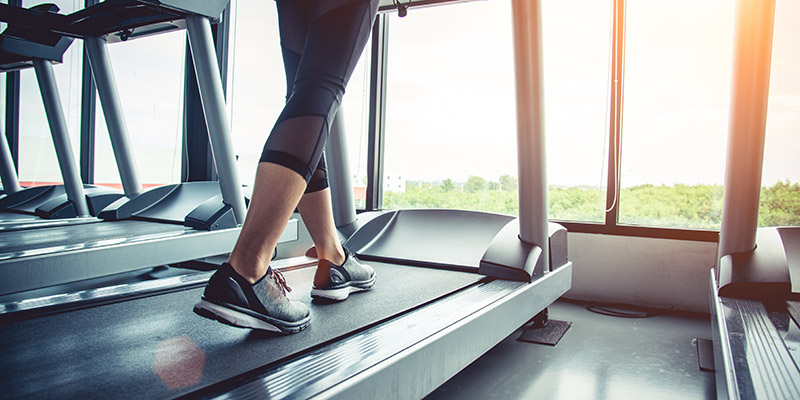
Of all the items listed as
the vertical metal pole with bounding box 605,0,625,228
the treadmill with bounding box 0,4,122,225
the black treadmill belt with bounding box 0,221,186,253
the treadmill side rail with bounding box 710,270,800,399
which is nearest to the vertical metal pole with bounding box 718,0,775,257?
the treadmill side rail with bounding box 710,270,800,399

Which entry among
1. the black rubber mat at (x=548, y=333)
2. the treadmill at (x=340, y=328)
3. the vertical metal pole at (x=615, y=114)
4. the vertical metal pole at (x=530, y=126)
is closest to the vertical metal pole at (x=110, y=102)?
the treadmill at (x=340, y=328)

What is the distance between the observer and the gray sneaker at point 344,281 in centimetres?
123

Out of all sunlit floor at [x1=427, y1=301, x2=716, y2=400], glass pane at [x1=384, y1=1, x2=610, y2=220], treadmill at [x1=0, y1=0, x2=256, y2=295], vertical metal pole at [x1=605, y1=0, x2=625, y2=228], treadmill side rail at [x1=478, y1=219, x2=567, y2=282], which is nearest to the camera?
sunlit floor at [x1=427, y1=301, x2=716, y2=400]

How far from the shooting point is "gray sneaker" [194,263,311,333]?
85cm

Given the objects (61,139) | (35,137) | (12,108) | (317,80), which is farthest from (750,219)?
(12,108)

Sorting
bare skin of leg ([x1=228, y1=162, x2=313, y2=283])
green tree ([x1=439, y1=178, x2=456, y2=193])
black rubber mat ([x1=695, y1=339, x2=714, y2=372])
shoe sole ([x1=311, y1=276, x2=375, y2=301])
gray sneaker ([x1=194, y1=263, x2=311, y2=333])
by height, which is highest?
bare skin of leg ([x1=228, y1=162, x2=313, y2=283])

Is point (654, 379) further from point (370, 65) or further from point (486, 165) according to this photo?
point (370, 65)

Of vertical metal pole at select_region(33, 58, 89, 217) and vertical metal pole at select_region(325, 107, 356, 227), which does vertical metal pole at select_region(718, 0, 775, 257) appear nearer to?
vertical metal pole at select_region(325, 107, 356, 227)

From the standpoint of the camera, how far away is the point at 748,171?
1525mm

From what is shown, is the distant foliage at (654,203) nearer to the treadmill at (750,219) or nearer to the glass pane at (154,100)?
the treadmill at (750,219)

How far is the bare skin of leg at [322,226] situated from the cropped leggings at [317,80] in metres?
0.24

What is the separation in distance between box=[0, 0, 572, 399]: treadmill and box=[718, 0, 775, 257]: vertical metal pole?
0.58 metres

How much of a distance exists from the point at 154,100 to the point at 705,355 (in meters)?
3.83

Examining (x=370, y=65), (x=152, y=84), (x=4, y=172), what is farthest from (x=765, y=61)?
(x=4, y=172)
